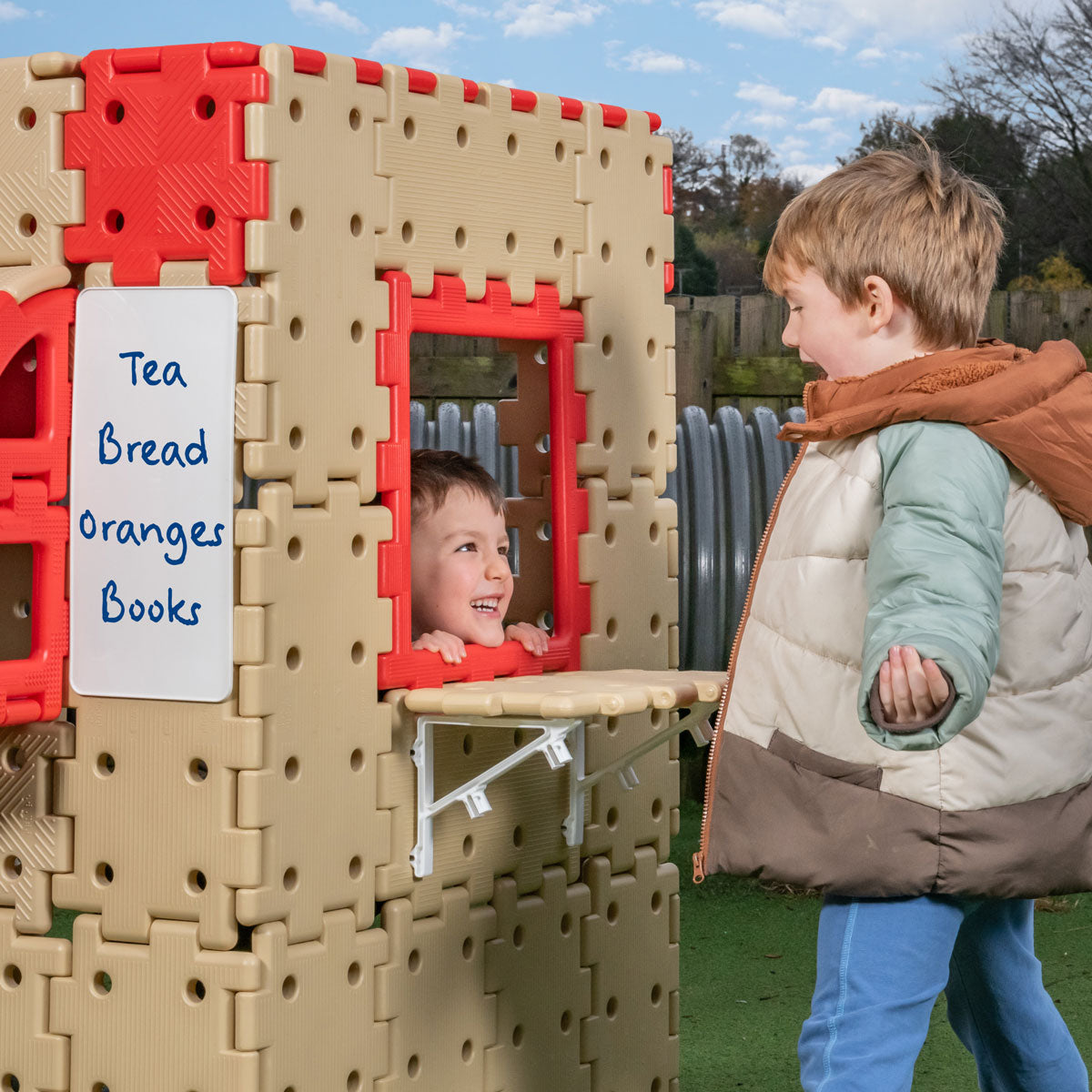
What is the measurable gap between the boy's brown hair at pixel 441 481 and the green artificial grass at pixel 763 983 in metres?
1.38

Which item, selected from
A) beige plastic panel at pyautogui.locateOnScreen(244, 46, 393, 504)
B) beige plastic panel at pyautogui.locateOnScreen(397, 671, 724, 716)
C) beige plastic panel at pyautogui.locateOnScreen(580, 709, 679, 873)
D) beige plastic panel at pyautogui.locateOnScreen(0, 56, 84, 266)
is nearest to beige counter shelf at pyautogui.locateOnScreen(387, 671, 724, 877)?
beige plastic panel at pyautogui.locateOnScreen(397, 671, 724, 716)

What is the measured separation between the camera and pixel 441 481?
309 centimetres

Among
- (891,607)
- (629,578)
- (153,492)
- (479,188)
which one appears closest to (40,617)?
(153,492)

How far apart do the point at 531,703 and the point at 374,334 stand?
619 millimetres

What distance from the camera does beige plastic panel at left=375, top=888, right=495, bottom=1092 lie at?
2.75 m

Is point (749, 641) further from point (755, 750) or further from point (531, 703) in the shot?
point (531, 703)

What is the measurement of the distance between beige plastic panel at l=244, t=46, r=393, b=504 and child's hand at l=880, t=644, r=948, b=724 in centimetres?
94

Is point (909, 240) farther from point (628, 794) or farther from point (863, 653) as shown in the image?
point (628, 794)

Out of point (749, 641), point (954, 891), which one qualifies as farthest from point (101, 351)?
point (954, 891)

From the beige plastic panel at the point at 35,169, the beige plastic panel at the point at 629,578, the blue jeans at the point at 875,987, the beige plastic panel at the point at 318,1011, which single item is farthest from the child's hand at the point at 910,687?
the beige plastic panel at the point at 35,169

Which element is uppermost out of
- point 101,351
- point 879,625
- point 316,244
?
point 316,244

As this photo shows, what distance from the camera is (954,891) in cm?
225

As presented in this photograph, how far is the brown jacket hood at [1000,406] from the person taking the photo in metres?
2.24

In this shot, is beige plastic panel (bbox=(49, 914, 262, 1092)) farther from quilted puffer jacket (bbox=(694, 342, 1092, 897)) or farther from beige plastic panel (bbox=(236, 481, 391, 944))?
quilted puffer jacket (bbox=(694, 342, 1092, 897))
